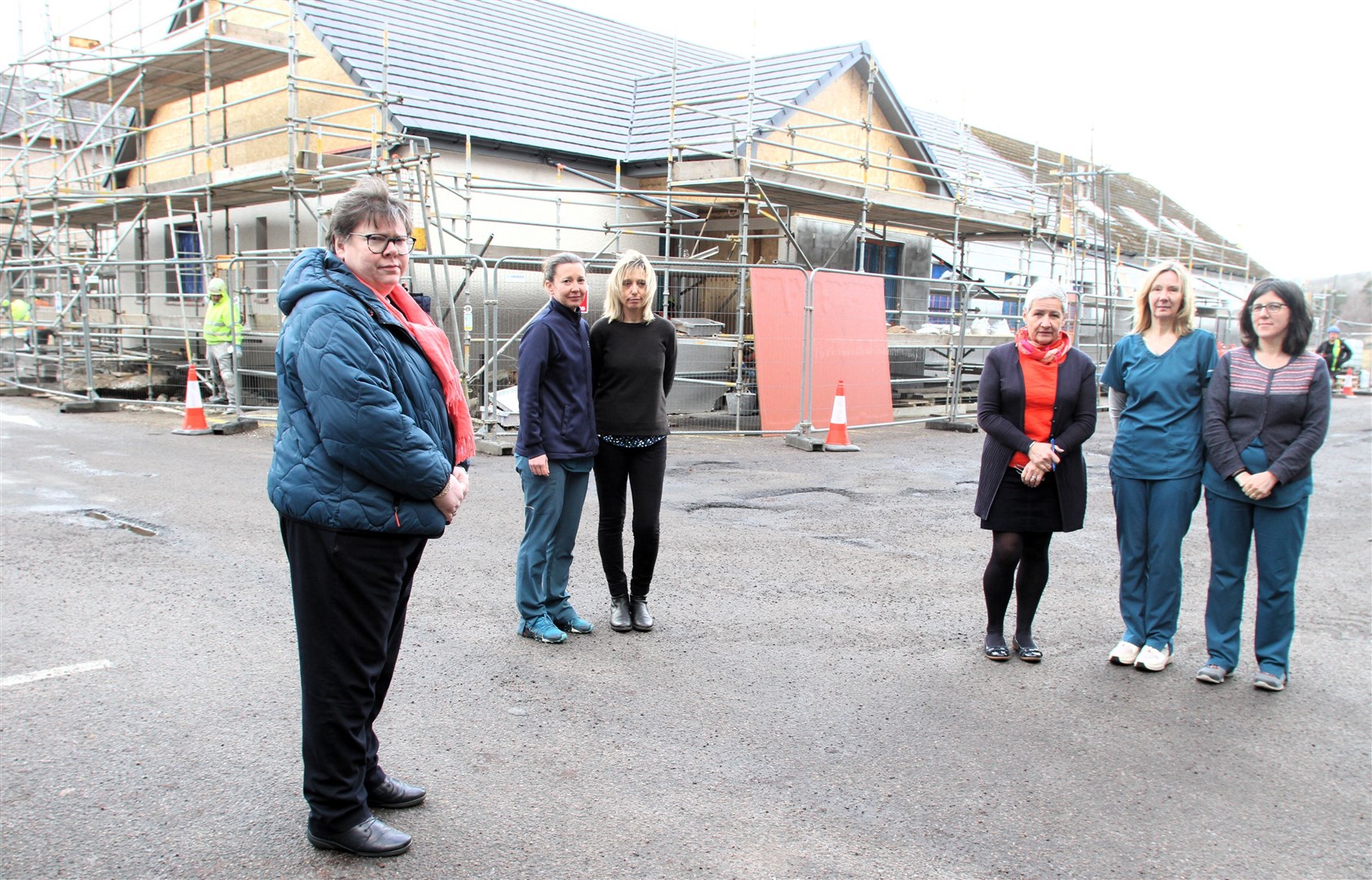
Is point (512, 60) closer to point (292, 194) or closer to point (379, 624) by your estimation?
point (292, 194)

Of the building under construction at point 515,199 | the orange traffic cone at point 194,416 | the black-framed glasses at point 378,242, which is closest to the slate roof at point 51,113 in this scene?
the building under construction at point 515,199

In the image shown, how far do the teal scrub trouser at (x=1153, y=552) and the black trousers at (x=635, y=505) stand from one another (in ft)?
7.69

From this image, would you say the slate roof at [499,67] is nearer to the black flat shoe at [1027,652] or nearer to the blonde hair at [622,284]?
the blonde hair at [622,284]

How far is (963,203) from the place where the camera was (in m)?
17.0

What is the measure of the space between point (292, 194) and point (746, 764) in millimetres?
12336

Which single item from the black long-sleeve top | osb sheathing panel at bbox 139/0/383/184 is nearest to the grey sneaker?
the black long-sleeve top

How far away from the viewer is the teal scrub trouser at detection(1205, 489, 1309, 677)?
4.54 metres

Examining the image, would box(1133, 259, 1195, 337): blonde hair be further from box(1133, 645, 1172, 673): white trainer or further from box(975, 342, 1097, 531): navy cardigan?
box(1133, 645, 1172, 673): white trainer

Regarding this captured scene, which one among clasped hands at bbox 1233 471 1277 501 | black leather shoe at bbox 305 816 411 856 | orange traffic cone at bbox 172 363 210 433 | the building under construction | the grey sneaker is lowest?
the grey sneaker

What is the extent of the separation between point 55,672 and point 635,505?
2710 mm

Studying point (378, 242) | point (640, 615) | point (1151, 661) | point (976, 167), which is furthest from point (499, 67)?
point (378, 242)

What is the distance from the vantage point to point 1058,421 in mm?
4762

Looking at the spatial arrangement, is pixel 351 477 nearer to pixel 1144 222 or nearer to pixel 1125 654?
pixel 1125 654

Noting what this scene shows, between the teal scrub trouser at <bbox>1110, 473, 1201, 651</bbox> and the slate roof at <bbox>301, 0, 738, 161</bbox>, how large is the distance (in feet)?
39.1
